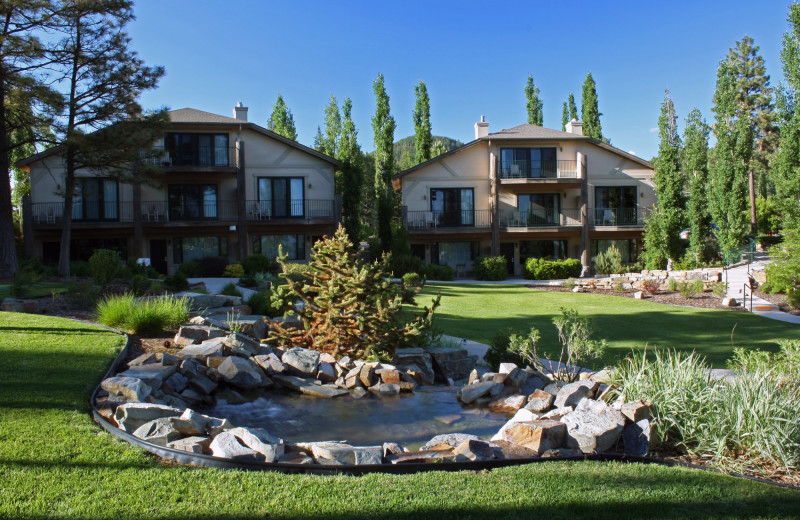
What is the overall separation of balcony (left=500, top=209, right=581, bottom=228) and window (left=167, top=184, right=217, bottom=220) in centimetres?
1554

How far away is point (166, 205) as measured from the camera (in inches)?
1169

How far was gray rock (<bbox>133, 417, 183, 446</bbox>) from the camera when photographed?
4.99m

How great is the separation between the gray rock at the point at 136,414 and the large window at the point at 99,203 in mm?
26387

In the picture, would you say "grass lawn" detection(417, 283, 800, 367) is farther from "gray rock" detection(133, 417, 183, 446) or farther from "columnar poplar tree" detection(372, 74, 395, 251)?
"columnar poplar tree" detection(372, 74, 395, 251)

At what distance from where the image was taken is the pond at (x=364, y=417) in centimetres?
650

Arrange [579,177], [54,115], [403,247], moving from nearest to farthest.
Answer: [54,115]
[403,247]
[579,177]

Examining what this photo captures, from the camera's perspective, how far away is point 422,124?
1656 inches

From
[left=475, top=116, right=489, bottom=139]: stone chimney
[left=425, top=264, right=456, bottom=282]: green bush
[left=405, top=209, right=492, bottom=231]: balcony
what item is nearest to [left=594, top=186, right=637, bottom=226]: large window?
[left=405, top=209, right=492, bottom=231]: balcony

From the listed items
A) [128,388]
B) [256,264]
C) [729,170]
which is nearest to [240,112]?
[256,264]

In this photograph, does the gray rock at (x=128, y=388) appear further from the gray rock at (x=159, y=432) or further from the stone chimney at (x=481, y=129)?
the stone chimney at (x=481, y=129)

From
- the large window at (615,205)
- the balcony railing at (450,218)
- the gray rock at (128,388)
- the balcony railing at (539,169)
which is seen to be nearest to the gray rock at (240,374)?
the gray rock at (128,388)

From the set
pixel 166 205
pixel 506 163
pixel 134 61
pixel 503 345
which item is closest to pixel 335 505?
pixel 503 345

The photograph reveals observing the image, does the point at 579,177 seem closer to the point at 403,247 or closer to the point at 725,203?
the point at 725,203

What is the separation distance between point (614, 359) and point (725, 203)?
24.2 m
